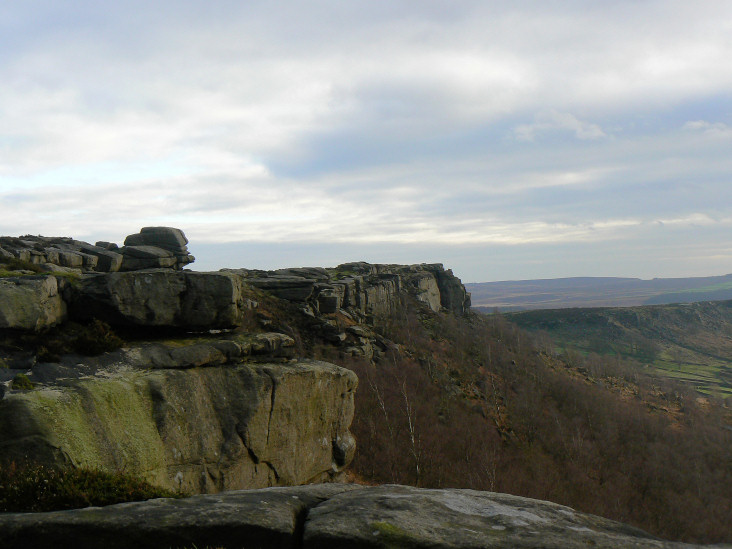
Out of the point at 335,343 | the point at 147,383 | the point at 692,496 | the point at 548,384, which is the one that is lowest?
the point at 692,496

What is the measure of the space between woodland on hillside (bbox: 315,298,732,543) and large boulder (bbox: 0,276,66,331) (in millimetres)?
27261

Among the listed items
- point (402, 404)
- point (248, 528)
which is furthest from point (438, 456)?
point (248, 528)

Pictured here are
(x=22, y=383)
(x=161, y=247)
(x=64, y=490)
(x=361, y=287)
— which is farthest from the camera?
(x=361, y=287)

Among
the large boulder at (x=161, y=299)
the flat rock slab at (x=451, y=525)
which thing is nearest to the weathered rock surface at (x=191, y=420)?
the large boulder at (x=161, y=299)

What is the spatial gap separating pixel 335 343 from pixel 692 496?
5289cm

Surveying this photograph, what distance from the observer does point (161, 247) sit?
58375 mm

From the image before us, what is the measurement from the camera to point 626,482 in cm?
6488

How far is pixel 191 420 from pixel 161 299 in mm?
5401

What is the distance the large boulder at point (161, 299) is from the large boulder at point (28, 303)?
1367 millimetres

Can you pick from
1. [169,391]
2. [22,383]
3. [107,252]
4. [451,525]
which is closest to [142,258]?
[107,252]

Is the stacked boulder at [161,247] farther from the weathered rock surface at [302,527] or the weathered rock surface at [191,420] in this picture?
the weathered rock surface at [302,527]

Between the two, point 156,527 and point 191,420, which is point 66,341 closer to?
point 191,420

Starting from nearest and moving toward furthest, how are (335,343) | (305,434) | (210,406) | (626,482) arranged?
(210,406), (305,434), (335,343), (626,482)

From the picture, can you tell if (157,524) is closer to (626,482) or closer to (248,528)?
(248,528)
